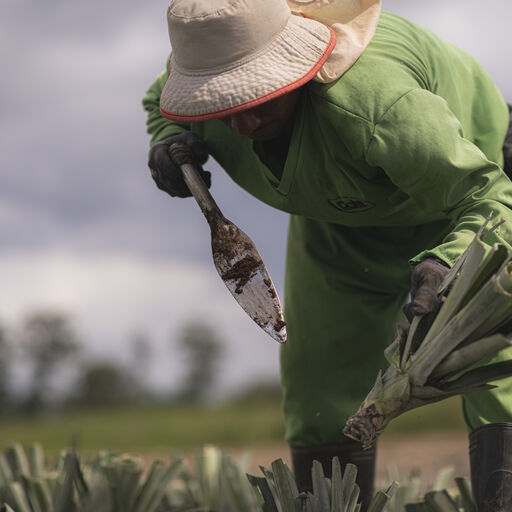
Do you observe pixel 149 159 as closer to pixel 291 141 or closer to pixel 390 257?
pixel 291 141

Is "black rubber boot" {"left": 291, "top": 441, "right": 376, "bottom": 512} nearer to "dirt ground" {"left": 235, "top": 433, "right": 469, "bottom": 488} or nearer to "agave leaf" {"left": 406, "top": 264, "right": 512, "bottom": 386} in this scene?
"agave leaf" {"left": 406, "top": 264, "right": 512, "bottom": 386}

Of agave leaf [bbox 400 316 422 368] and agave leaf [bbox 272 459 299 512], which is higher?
agave leaf [bbox 400 316 422 368]

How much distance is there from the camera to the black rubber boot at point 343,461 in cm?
210

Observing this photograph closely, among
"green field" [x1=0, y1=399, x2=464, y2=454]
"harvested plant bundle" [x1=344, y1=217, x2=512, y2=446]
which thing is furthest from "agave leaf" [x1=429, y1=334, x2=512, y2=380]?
"green field" [x1=0, y1=399, x2=464, y2=454]

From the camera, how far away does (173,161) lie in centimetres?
188

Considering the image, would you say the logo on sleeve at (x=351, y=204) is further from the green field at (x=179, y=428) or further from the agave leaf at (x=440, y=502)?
the green field at (x=179, y=428)

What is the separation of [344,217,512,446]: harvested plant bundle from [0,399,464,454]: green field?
4769 mm

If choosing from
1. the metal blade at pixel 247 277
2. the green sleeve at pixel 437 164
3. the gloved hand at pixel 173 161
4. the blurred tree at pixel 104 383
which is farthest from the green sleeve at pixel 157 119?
the blurred tree at pixel 104 383

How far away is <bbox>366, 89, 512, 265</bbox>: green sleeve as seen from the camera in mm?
1496

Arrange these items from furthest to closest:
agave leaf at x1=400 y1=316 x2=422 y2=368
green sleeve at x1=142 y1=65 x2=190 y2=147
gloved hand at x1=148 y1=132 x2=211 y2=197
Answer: green sleeve at x1=142 y1=65 x2=190 y2=147 < gloved hand at x1=148 y1=132 x2=211 y2=197 < agave leaf at x1=400 y1=316 x2=422 y2=368

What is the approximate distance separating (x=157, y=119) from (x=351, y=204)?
64cm

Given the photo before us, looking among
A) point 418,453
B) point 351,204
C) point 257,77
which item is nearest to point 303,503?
point 351,204

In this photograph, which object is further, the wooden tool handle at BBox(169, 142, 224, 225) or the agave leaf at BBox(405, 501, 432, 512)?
the agave leaf at BBox(405, 501, 432, 512)

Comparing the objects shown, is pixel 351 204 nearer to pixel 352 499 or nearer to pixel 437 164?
pixel 437 164
